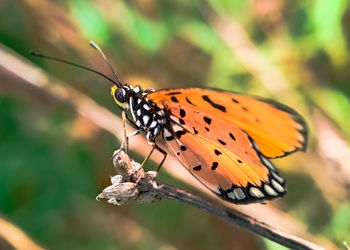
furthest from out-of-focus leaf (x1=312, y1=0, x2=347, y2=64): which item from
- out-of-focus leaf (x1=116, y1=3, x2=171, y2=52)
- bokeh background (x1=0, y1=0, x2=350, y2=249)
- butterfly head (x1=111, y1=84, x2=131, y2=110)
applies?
butterfly head (x1=111, y1=84, x2=131, y2=110)

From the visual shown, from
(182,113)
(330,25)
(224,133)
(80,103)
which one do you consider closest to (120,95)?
(182,113)

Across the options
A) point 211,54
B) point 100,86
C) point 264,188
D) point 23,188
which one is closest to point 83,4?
point 100,86

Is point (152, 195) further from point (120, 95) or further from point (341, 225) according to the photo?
point (341, 225)

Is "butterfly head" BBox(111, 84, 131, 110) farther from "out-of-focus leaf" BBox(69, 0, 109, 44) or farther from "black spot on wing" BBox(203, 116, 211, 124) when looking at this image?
"out-of-focus leaf" BBox(69, 0, 109, 44)

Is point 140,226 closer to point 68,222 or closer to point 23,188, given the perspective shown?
point 68,222

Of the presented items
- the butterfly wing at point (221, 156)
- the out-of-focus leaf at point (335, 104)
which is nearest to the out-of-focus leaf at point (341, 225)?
the out-of-focus leaf at point (335, 104)

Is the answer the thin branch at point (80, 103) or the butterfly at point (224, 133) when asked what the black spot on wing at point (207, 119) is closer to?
the butterfly at point (224, 133)
